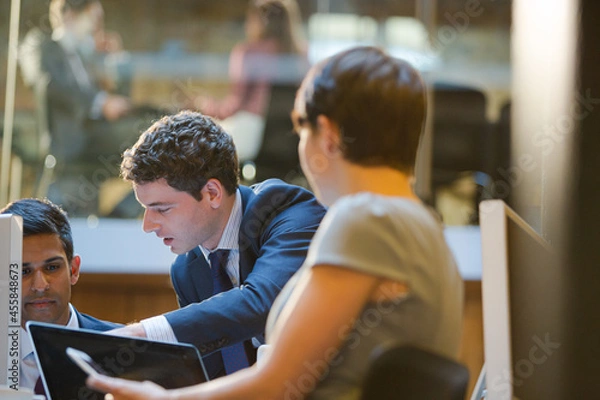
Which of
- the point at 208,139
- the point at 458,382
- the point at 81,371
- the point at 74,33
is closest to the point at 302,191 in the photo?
the point at 208,139

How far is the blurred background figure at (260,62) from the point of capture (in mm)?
3473

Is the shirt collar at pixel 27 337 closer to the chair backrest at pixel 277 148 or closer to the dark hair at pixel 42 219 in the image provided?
the dark hair at pixel 42 219

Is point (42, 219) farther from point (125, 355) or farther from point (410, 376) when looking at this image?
point (410, 376)

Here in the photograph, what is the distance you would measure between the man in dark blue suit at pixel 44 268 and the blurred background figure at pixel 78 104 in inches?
59.5

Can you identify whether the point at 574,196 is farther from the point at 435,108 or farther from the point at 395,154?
the point at 435,108

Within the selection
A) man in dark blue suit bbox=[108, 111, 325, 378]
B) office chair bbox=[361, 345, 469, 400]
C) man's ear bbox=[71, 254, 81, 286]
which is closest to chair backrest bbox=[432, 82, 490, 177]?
man in dark blue suit bbox=[108, 111, 325, 378]

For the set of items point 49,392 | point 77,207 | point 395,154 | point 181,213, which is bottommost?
point 77,207

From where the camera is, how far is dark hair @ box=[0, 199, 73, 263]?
6.05 ft

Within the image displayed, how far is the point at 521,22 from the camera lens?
3361 mm

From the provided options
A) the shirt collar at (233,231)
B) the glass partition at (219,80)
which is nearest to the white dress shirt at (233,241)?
the shirt collar at (233,231)

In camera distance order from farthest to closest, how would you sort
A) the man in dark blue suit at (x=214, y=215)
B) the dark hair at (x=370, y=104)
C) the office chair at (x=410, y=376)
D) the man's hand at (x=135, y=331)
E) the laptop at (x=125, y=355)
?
the man in dark blue suit at (x=214, y=215) → the man's hand at (x=135, y=331) → the laptop at (x=125, y=355) → the dark hair at (x=370, y=104) → the office chair at (x=410, y=376)

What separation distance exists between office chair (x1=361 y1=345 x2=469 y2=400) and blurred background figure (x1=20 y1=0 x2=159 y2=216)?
103 inches

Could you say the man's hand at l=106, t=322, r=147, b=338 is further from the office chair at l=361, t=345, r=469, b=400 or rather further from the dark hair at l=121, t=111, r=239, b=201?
the office chair at l=361, t=345, r=469, b=400

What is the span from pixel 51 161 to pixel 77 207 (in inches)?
9.4
